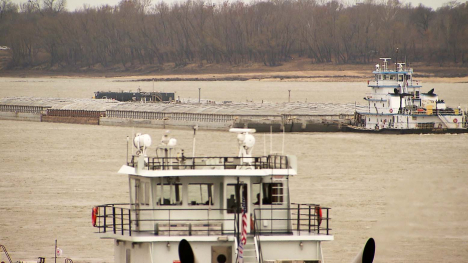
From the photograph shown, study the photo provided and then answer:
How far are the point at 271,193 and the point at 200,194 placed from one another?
62.5 inches

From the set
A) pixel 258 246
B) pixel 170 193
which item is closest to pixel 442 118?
pixel 170 193

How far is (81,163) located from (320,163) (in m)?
15.0

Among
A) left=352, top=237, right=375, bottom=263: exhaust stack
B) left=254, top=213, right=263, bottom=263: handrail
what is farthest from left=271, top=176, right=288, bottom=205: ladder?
left=352, top=237, right=375, bottom=263: exhaust stack

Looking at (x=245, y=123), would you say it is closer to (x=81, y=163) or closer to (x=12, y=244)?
(x=81, y=163)

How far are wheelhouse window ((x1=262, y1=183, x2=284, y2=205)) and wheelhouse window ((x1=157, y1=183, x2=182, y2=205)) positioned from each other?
1.89m

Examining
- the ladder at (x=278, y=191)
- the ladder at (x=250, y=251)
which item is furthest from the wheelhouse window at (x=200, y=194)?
the ladder at (x=278, y=191)

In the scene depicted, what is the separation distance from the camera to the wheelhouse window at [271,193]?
21328 mm

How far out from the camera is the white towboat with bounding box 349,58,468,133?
292 feet

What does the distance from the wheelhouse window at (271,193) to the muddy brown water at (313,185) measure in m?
2.30

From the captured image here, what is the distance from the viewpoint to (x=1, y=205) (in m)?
41.8

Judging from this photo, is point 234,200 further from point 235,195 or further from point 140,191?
point 140,191

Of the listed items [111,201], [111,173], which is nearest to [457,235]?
[111,201]

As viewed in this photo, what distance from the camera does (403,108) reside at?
88.9 metres

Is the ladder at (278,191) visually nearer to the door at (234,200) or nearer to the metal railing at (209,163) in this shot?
the metal railing at (209,163)
